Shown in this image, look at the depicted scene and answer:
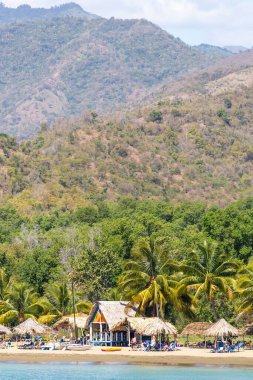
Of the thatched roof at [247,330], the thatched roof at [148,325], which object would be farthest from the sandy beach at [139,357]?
the thatched roof at [247,330]

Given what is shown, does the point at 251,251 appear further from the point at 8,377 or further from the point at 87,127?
the point at 87,127

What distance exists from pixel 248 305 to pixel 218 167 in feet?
415

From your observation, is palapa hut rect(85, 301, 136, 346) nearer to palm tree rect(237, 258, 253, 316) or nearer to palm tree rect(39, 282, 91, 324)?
palm tree rect(39, 282, 91, 324)

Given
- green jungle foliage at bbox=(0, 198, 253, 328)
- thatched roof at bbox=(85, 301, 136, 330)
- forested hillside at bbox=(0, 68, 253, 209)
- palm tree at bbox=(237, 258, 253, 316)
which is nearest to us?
palm tree at bbox=(237, 258, 253, 316)

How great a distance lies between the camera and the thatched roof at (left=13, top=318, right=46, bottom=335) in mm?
77562

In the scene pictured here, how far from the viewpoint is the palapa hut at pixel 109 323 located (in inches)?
2933

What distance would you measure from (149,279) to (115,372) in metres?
13.5

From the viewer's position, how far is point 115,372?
61062 millimetres

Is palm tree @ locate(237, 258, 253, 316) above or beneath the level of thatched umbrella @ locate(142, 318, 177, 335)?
above

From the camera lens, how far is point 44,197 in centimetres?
17175

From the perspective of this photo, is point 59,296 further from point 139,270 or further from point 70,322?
Result: point 139,270

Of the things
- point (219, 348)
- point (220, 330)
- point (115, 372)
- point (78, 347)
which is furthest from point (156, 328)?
point (115, 372)

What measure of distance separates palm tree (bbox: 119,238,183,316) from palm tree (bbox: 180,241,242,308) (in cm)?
145

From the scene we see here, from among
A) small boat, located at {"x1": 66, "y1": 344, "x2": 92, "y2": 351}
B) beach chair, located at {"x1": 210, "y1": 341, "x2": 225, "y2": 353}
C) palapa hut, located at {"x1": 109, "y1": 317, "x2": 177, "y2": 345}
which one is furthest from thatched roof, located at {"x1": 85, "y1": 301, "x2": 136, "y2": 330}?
beach chair, located at {"x1": 210, "y1": 341, "x2": 225, "y2": 353}
